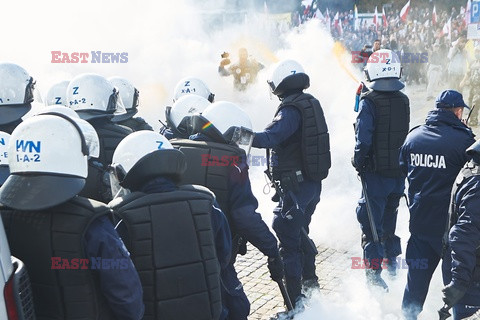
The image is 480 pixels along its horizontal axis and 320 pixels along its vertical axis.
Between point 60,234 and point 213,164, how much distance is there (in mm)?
1552

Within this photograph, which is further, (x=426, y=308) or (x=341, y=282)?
(x=341, y=282)

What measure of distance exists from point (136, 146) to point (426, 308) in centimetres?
343

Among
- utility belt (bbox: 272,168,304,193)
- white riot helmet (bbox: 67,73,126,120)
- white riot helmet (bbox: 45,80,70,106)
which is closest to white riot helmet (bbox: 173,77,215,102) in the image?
white riot helmet (bbox: 45,80,70,106)

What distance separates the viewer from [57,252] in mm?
2547

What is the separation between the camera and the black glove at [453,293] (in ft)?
12.3

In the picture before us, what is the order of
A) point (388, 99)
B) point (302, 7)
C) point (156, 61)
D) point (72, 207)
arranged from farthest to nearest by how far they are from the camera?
1. point (302, 7)
2. point (156, 61)
3. point (388, 99)
4. point (72, 207)

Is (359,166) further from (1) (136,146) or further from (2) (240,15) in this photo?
(2) (240,15)

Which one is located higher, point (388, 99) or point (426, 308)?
point (388, 99)

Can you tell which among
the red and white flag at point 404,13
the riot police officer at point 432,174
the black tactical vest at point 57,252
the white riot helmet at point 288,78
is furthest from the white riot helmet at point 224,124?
the red and white flag at point 404,13

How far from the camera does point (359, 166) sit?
235 inches

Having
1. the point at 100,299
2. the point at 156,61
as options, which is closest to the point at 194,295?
the point at 100,299

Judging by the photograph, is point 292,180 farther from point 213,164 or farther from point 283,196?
point 213,164

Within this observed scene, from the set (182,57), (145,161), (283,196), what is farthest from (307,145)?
(182,57)

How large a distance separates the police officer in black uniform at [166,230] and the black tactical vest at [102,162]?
944 millimetres
